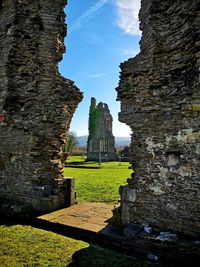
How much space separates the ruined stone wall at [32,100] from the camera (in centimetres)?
684

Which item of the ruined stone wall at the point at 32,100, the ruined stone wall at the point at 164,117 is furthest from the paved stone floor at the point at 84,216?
the ruined stone wall at the point at 164,117

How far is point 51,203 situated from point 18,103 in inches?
119

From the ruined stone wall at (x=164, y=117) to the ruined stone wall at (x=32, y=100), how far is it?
7.98 feet

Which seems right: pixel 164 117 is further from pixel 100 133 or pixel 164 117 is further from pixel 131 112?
pixel 100 133

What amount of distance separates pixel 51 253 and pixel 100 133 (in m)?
35.0

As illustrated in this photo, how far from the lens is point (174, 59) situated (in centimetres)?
462

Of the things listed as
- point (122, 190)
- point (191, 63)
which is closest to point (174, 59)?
point (191, 63)

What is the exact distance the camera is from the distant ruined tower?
1480 inches

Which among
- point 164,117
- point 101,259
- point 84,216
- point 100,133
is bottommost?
point 101,259

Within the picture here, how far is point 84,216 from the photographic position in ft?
19.9

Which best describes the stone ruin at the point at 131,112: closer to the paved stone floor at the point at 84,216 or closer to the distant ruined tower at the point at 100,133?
the paved stone floor at the point at 84,216

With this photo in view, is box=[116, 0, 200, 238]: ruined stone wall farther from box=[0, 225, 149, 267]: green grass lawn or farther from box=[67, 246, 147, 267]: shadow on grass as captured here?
box=[0, 225, 149, 267]: green grass lawn

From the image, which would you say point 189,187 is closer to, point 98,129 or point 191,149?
point 191,149

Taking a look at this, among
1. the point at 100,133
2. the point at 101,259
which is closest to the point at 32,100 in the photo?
the point at 101,259
